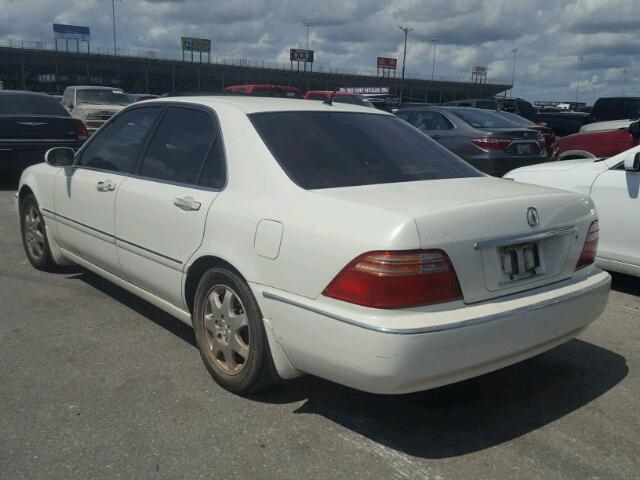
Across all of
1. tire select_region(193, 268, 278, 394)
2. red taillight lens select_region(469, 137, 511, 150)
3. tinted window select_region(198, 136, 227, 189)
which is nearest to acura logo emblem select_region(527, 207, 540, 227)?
tire select_region(193, 268, 278, 394)

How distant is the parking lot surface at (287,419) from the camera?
8.88 ft

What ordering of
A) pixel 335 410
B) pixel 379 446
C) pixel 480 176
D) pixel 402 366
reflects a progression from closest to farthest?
pixel 402 366 < pixel 379 446 < pixel 335 410 < pixel 480 176

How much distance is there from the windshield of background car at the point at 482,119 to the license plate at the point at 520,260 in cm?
729

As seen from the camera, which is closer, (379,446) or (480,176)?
(379,446)

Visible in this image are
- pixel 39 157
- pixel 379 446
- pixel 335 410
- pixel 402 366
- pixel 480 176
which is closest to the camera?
pixel 402 366

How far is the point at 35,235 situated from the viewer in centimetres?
561

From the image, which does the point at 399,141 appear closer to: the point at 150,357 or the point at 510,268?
the point at 510,268

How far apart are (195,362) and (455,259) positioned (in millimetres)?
1809

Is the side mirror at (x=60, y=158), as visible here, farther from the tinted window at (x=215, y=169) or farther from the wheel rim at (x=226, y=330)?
the wheel rim at (x=226, y=330)

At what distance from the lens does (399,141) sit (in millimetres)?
3807

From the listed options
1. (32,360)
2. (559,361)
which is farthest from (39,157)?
(559,361)

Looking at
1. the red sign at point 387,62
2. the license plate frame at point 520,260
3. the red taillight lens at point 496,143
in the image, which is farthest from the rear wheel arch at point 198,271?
the red sign at point 387,62

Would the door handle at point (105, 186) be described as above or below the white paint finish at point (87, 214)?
above

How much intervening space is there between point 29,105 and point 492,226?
10.1 m
